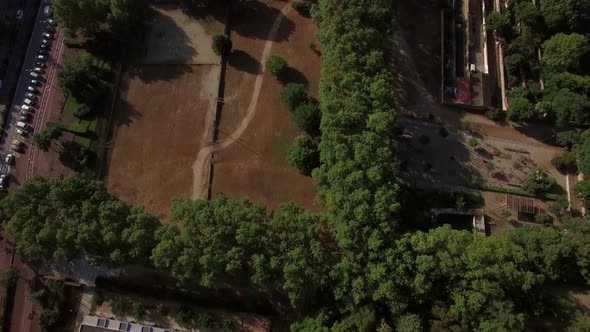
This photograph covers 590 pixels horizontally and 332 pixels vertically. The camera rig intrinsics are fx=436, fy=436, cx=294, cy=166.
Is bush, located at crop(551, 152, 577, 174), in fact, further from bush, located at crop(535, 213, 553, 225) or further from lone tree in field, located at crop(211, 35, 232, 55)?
lone tree in field, located at crop(211, 35, 232, 55)

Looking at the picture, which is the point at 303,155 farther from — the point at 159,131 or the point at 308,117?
the point at 159,131

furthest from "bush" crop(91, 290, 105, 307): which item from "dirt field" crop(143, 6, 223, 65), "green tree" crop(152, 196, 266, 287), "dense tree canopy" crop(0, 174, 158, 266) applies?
"dirt field" crop(143, 6, 223, 65)

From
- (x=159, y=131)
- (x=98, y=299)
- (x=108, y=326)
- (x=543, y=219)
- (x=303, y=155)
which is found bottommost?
(x=108, y=326)

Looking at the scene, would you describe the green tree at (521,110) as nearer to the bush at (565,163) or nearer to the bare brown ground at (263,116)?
the bush at (565,163)

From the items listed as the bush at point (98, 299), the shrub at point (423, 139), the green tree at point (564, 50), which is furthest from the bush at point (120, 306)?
the green tree at point (564, 50)

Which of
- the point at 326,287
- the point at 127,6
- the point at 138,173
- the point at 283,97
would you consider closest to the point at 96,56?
the point at 127,6

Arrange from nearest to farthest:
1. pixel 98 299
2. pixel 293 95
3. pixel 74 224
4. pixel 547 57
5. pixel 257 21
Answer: pixel 74 224 → pixel 98 299 → pixel 293 95 → pixel 547 57 → pixel 257 21

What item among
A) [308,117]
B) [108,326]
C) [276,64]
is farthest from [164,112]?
[108,326]

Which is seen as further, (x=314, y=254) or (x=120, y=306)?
(x=120, y=306)
